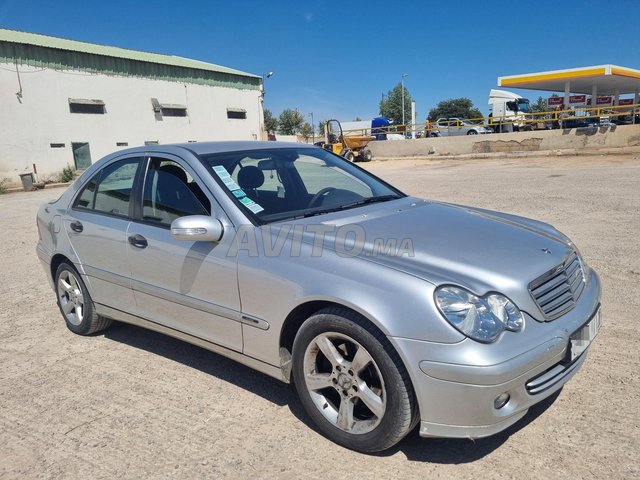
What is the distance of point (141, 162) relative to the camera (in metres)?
3.86

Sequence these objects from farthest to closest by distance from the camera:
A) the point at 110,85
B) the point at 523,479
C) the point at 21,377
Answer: the point at 110,85
the point at 21,377
the point at 523,479

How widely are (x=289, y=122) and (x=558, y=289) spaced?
238 feet

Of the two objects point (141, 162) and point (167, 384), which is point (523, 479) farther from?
point (141, 162)

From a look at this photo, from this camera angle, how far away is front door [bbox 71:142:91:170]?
26.4m

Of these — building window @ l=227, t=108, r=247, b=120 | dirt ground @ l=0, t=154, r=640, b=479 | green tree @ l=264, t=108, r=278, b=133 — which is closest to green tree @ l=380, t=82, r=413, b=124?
green tree @ l=264, t=108, r=278, b=133

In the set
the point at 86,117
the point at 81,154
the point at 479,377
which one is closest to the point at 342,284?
the point at 479,377

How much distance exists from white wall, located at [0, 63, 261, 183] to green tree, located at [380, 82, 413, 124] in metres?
52.2

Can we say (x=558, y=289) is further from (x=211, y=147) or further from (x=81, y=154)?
(x=81, y=154)


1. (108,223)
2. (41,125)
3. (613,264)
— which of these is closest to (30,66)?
(41,125)

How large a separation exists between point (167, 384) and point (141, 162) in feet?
5.38

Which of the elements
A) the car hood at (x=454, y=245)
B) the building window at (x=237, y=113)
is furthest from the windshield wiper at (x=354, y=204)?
the building window at (x=237, y=113)

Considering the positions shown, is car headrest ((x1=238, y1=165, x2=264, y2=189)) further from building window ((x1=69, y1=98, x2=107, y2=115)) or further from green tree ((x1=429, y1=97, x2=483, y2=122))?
green tree ((x1=429, y1=97, x2=483, y2=122))

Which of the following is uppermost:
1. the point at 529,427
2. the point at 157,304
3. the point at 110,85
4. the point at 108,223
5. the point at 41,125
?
the point at 110,85

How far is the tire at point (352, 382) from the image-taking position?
2.41 metres
